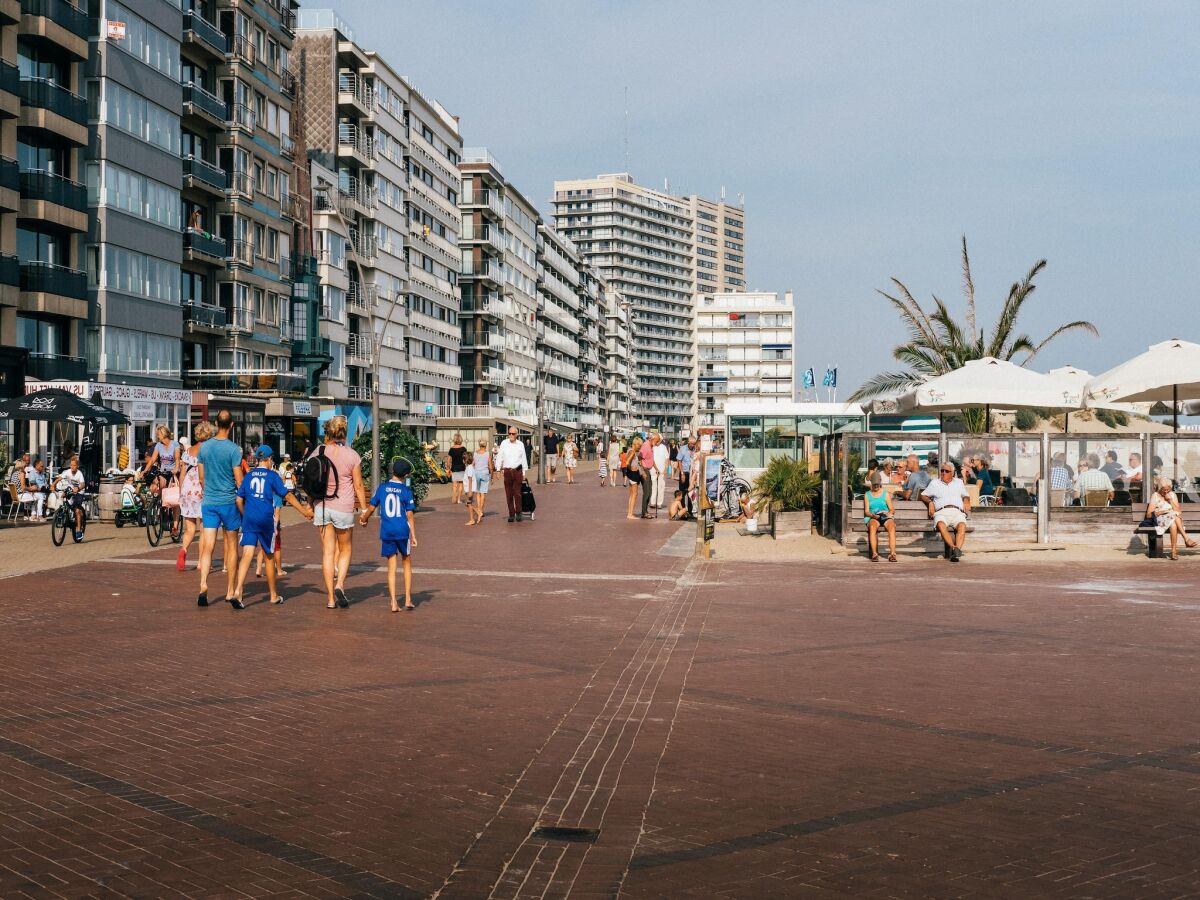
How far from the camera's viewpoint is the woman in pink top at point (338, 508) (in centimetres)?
1262

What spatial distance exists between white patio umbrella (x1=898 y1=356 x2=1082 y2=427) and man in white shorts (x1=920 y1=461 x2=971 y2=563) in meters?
2.30

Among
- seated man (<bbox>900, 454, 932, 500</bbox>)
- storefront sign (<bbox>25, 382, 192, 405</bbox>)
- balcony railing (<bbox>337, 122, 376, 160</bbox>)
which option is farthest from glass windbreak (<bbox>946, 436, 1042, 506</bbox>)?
balcony railing (<bbox>337, 122, 376, 160</bbox>)

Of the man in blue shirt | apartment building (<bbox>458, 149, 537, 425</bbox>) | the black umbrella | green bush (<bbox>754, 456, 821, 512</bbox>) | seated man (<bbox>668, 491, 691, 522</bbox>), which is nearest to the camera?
the man in blue shirt

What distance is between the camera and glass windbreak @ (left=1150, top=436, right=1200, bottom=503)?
1967 centimetres

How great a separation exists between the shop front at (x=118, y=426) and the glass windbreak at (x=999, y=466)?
62.4ft

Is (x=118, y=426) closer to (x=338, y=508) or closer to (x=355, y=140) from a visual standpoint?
(x=338, y=508)

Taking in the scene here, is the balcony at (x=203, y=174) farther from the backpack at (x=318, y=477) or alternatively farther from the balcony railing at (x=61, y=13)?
the backpack at (x=318, y=477)

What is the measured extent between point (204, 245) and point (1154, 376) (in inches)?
1537

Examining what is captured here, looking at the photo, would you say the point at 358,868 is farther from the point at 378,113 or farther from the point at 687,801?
the point at 378,113

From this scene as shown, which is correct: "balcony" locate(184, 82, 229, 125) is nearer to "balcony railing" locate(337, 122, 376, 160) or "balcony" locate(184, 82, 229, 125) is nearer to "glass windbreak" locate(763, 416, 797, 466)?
"balcony railing" locate(337, 122, 376, 160)

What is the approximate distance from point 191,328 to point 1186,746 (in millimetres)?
46674

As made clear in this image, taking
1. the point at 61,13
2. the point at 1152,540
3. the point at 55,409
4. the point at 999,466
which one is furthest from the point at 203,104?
the point at 1152,540

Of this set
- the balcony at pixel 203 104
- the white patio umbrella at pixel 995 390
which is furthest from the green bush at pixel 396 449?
the balcony at pixel 203 104

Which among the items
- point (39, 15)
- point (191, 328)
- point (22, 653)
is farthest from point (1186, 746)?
point (191, 328)
